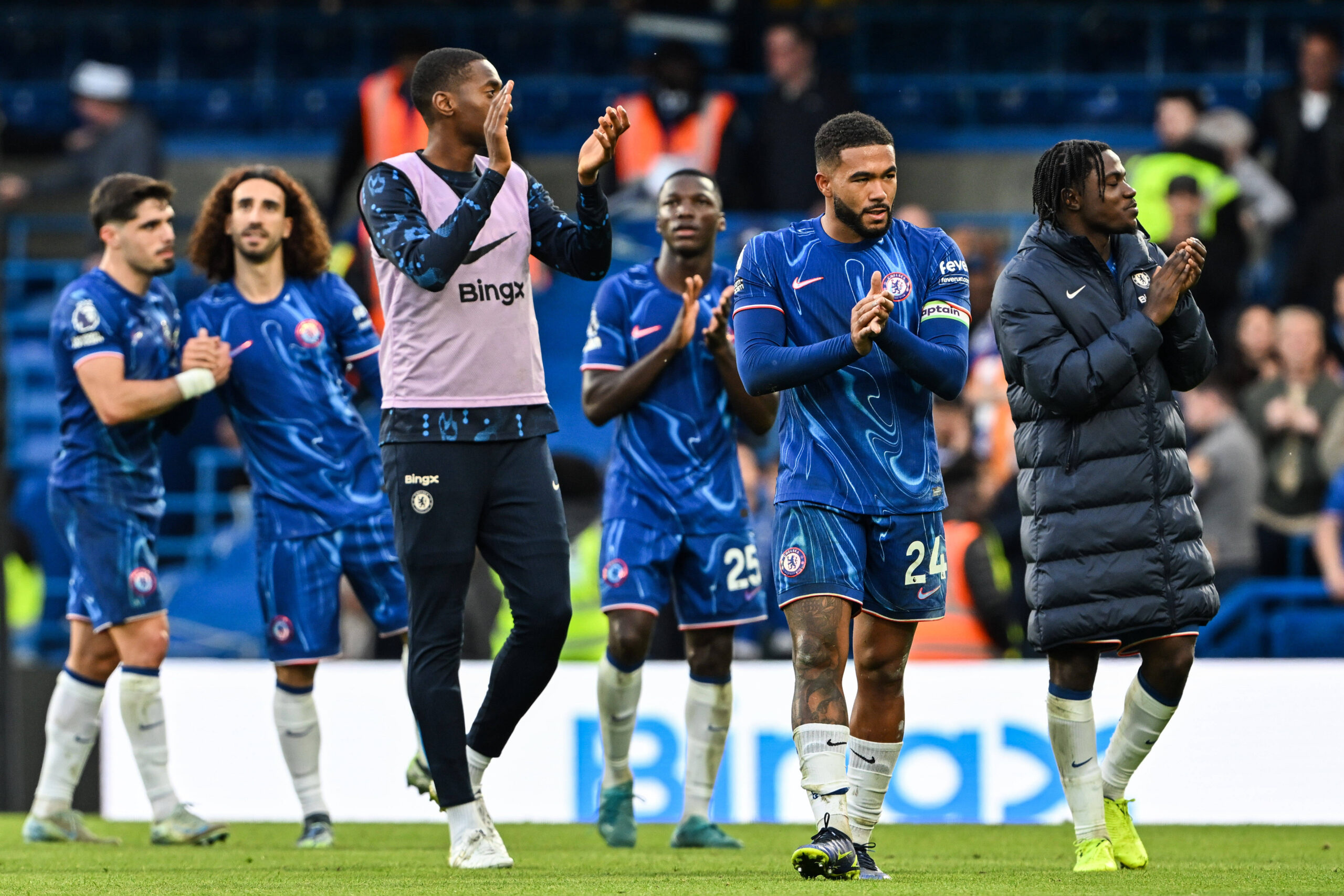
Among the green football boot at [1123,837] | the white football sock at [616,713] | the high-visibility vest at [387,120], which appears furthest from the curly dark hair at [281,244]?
the high-visibility vest at [387,120]

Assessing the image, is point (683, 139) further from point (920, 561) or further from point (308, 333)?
point (920, 561)

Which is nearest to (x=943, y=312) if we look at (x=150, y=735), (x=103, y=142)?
(x=150, y=735)

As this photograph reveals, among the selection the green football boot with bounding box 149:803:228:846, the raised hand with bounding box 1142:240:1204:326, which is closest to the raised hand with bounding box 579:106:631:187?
the raised hand with bounding box 1142:240:1204:326

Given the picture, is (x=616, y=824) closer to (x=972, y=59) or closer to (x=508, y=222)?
(x=508, y=222)

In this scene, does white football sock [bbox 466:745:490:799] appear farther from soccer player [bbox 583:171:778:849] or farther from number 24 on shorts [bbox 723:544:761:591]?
number 24 on shorts [bbox 723:544:761:591]

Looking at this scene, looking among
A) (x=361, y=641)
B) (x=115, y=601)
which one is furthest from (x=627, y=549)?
(x=361, y=641)

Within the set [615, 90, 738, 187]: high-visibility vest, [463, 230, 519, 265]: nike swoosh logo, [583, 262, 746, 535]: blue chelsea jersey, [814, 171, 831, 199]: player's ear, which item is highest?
[615, 90, 738, 187]: high-visibility vest

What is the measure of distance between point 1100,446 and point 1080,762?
3.45ft

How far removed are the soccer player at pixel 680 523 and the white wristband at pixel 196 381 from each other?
1539mm

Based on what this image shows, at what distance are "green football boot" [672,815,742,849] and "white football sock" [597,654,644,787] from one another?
1.09 feet

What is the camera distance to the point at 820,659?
545 cm

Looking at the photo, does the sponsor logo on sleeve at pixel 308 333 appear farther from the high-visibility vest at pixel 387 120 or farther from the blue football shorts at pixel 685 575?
the high-visibility vest at pixel 387 120

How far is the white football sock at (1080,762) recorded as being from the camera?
590cm

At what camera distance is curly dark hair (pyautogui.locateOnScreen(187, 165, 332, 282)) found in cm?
762
